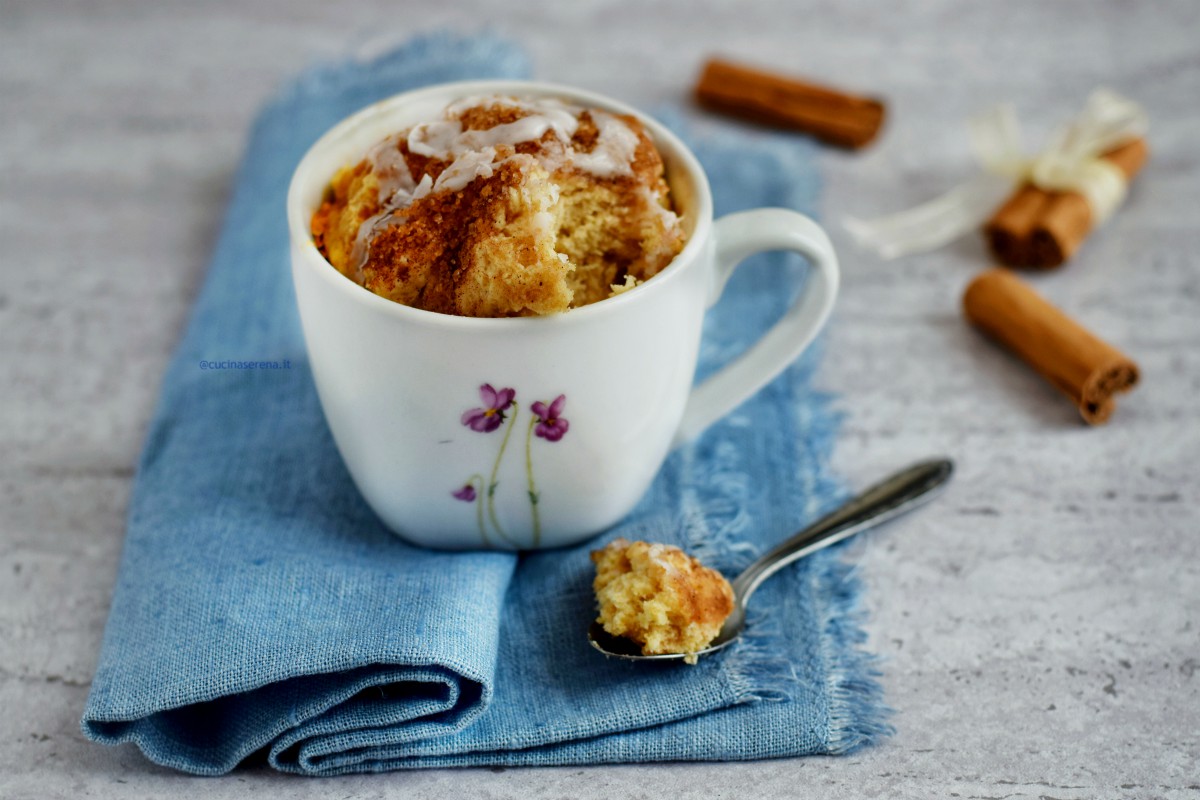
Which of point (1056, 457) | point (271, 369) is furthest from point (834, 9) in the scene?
point (271, 369)

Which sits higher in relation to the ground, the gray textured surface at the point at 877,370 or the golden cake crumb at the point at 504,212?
the golden cake crumb at the point at 504,212

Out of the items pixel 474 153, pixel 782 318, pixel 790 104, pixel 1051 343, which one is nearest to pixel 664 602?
pixel 782 318

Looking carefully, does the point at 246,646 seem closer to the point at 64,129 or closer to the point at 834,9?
the point at 64,129

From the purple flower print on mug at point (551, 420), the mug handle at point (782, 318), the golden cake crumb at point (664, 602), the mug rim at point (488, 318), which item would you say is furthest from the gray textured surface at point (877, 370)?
the mug rim at point (488, 318)

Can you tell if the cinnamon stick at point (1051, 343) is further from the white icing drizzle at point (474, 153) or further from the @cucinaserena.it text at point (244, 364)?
the @cucinaserena.it text at point (244, 364)

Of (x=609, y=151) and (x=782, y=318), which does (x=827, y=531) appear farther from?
(x=609, y=151)
